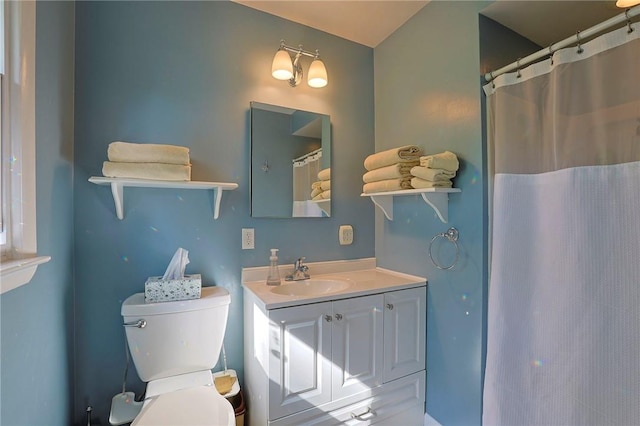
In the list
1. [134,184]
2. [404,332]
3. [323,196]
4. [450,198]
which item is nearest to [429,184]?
[450,198]

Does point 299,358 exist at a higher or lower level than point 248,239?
lower

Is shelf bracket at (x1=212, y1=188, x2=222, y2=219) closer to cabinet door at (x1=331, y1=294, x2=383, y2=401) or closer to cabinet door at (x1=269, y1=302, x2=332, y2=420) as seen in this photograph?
cabinet door at (x1=269, y1=302, x2=332, y2=420)

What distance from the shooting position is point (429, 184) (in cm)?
145

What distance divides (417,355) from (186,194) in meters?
1.61

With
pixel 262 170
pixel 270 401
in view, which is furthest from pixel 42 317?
pixel 262 170

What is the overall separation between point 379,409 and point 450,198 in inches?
47.6

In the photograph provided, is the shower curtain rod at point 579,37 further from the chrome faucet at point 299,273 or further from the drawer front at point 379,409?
the drawer front at point 379,409

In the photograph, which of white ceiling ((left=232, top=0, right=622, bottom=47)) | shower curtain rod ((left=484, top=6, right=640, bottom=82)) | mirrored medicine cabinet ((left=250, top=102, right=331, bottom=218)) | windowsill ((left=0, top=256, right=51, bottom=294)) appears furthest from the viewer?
mirrored medicine cabinet ((left=250, top=102, right=331, bottom=218))

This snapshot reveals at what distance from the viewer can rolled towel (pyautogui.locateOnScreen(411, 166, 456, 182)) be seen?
1.43m

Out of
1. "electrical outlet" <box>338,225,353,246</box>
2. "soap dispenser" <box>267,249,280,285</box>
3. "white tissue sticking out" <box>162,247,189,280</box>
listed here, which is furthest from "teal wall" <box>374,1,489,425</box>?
"white tissue sticking out" <box>162,247,189,280</box>

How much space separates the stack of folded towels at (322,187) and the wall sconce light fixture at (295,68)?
22.6 inches

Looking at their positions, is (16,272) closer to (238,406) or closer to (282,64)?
(238,406)

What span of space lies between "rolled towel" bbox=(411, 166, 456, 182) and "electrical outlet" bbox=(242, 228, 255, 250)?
101 centimetres

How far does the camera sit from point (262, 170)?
5.75ft
